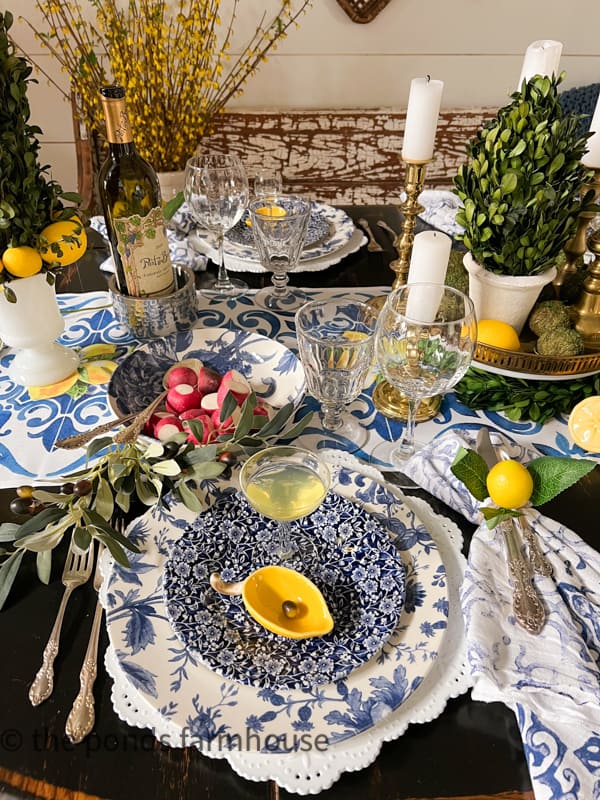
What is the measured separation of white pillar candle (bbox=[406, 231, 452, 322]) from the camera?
772mm

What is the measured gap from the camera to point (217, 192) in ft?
3.75

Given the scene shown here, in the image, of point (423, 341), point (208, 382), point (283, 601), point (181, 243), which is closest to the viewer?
point (283, 601)

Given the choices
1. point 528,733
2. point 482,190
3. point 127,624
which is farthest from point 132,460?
point 482,190

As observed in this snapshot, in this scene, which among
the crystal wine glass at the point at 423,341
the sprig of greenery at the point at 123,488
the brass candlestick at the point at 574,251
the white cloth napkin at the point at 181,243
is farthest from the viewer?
the white cloth napkin at the point at 181,243

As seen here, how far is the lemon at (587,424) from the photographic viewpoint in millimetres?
818

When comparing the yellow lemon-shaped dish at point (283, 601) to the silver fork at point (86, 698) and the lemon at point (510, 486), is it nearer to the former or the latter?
the silver fork at point (86, 698)

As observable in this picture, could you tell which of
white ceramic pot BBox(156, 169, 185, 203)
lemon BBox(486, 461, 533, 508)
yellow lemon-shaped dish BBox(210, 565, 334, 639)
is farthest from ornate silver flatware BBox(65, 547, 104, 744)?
white ceramic pot BBox(156, 169, 185, 203)

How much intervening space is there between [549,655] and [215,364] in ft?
2.02

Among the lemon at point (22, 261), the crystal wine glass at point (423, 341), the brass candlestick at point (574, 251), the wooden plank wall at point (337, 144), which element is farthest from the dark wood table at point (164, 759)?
the wooden plank wall at point (337, 144)

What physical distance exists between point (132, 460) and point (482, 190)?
1.95ft

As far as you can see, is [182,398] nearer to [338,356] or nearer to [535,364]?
[338,356]

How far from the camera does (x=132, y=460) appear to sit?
72cm

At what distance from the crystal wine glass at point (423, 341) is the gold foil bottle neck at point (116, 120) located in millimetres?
488

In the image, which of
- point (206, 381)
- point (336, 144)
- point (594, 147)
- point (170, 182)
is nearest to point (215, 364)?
point (206, 381)
